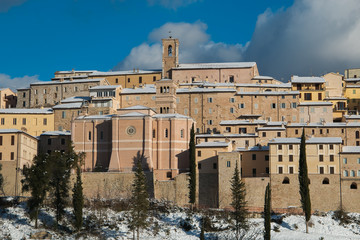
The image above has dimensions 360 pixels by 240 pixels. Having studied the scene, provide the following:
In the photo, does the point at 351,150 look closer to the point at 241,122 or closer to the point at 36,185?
the point at 241,122

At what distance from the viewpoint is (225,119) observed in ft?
349

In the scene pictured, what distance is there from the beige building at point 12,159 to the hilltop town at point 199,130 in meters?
0.12

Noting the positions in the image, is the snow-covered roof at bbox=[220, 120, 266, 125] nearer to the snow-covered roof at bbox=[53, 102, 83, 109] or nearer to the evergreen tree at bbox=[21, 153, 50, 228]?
the snow-covered roof at bbox=[53, 102, 83, 109]

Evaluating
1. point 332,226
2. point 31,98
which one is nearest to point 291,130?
point 332,226

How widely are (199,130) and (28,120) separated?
25.9 m

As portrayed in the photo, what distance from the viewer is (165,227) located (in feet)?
251

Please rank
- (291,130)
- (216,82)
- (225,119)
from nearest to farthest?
(291,130)
(225,119)
(216,82)

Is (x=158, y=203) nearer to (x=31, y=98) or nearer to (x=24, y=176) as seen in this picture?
(x=24, y=176)

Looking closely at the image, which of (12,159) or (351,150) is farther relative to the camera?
(12,159)

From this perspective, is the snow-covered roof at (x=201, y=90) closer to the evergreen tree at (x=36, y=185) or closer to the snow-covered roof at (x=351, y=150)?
the snow-covered roof at (x=351, y=150)

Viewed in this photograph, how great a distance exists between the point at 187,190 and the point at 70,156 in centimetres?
1497

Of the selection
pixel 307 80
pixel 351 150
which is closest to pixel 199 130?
pixel 307 80

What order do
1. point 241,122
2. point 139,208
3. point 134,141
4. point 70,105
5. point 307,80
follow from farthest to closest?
point 307,80 → point 70,105 → point 241,122 → point 134,141 → point 139,208

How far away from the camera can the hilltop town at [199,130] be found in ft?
266
